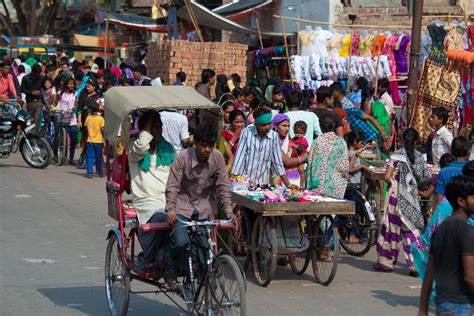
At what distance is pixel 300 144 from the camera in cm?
1103

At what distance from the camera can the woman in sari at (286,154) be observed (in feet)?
35.2

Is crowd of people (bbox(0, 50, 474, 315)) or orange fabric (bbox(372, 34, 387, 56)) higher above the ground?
orange fabric (bbox(372, 34, 387, 56))

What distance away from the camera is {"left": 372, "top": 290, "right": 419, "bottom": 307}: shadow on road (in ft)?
28.6

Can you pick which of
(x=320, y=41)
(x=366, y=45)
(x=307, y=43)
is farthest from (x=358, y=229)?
(x=307, y=43)

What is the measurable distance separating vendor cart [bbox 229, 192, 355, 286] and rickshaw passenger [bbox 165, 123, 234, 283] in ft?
5.19

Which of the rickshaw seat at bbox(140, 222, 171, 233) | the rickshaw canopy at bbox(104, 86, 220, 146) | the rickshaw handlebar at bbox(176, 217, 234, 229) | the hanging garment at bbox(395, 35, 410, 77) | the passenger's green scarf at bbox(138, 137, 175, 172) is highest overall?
the hanging garment at bbox(395, 35, 410, 77)

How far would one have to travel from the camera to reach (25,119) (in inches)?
713

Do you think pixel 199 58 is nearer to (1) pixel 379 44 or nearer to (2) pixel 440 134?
(1) pixel 379 44

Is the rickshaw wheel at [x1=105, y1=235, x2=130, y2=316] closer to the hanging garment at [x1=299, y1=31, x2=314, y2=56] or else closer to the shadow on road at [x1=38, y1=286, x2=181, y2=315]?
the shadow on road at [x1=38, y1=286, x2=181, y2=315]

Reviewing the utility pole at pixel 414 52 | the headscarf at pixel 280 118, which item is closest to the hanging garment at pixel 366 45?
the utility pole at pixel 414 52

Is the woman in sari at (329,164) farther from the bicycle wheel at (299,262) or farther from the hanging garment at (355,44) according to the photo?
the hanging garment at (355,44)

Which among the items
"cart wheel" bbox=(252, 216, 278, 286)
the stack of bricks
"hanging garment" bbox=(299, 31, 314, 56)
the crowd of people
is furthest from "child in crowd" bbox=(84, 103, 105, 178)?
"cart wheel" bbox=(252, 216, 278, 286)

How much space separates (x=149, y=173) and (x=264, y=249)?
201 centimetres

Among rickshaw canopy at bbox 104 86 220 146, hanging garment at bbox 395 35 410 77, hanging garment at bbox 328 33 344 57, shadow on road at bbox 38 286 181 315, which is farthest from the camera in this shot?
hanging garment at bbox 328 33 344 57
